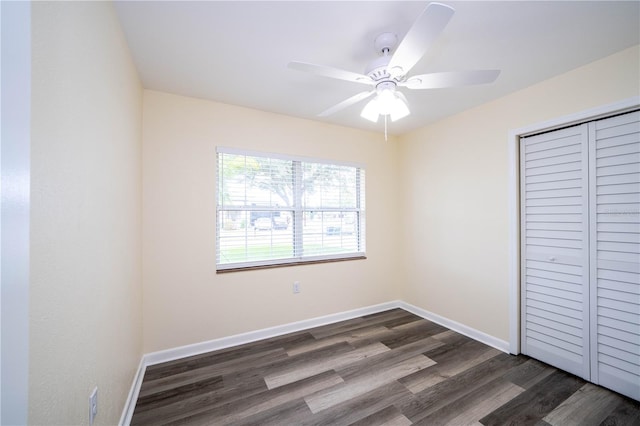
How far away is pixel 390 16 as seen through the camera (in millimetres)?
1451

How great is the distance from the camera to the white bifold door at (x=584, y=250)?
1820 millimetres

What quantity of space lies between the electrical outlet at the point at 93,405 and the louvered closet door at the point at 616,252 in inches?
Answer: 131

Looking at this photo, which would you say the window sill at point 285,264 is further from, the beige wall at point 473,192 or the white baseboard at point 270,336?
the beige wall at point 473,192

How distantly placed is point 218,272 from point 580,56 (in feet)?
11.7

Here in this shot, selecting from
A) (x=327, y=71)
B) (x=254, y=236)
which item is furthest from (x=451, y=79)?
(x=254, y=236)

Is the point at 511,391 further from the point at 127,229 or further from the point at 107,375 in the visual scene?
the point at 127,229

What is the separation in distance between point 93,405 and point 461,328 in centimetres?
320

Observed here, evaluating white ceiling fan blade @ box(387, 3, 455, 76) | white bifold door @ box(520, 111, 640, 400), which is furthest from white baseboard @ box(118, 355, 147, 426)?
white bifold door @ box(520, 111, 640, 400)

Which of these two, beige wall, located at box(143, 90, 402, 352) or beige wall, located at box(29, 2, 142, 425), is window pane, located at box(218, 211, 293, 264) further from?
beige wall, located at box(29, 2, 142, 425)


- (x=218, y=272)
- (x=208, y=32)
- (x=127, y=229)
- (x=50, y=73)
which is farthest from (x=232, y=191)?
(x=50, y=73)

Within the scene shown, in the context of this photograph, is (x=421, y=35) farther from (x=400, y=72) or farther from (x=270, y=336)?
(x=270, y=336)

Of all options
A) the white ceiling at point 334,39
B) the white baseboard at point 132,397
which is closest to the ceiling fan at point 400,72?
the white ceiling at point 334,39

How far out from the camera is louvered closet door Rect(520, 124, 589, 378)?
2.06 metres

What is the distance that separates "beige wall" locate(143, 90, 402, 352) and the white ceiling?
0.34 m
